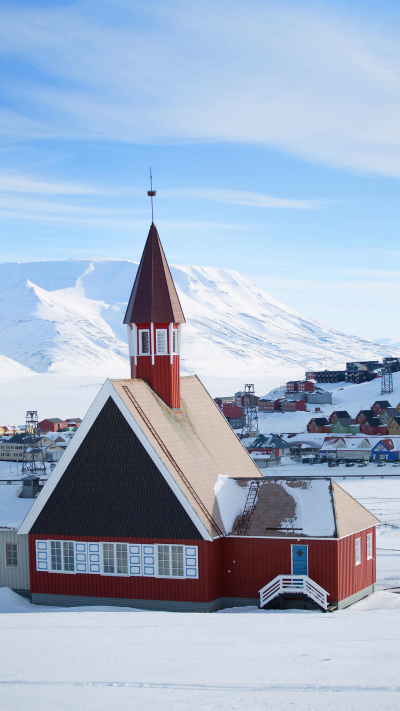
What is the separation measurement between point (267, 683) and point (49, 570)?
48.6 ft

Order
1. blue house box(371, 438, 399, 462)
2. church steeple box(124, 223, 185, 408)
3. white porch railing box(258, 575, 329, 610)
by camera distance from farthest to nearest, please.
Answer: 1. blue house box(371, 438, 399, 462)
2. church steeple box(124, 223, 185, 408)
3. white porch railing box(258, 575, 329, 610)

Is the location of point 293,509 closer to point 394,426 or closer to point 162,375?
point 162,375

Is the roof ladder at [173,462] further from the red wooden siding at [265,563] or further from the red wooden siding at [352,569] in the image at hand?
the red wooden siding at [352,569]

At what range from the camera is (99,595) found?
2466 centimetres

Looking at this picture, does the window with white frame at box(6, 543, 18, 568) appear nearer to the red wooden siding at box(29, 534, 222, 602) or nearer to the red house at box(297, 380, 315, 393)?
the red wooden siding at box(29, 534, 222, 602)

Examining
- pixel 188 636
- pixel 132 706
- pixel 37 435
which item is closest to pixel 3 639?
pixel 188 636

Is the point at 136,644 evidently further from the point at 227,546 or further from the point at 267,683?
the point at 227,546

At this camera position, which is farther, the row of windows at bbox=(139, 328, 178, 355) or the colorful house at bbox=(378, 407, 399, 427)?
the colorful house at bbox=(378, 407, 399, 427)

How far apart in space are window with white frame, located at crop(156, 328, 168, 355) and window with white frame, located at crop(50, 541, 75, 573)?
7883mm

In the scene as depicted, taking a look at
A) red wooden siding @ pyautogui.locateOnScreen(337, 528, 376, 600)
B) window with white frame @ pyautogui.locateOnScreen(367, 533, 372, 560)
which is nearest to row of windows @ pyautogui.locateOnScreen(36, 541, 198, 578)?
red wooden siding @ pyautogui.locateOnScreen(337, 528, 376, 600)

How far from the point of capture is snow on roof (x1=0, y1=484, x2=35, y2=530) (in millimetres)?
27297

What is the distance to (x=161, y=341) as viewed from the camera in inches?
1125

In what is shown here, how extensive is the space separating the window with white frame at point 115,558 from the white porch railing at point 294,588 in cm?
456

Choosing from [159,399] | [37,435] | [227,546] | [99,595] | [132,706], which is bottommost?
[37,435]
